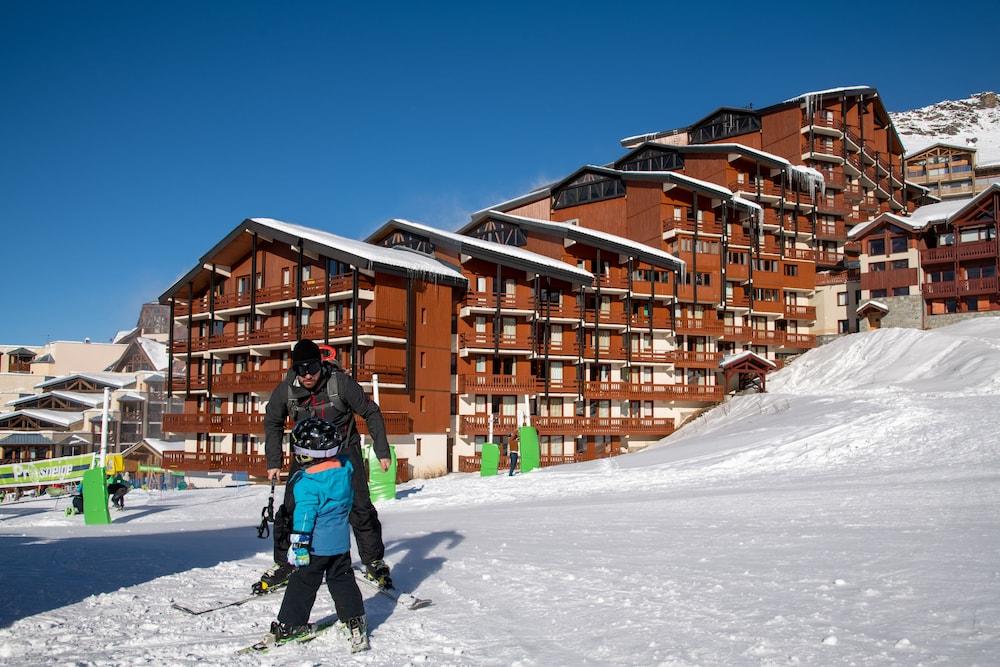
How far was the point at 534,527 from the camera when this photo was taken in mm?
12195

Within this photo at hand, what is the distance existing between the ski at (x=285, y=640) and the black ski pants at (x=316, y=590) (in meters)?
0.10

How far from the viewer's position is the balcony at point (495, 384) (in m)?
43.6

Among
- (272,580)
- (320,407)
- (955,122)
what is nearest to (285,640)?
(320,407)

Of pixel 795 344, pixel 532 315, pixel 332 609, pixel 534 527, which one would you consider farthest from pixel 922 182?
pixel 332 609

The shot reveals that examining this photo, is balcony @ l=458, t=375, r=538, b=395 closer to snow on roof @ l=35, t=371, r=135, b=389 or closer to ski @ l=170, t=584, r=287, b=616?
ski @ l=170, t=584, r=287, b=616

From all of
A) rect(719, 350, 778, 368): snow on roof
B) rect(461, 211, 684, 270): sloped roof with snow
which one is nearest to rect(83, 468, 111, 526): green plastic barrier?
rect(461, 211, 684, 270): sloped roof with snow

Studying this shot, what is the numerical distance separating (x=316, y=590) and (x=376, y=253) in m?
37.1

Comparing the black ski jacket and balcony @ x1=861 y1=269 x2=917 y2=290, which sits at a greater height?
balcony @ x1=861 y1=269 x2=917 y2=290

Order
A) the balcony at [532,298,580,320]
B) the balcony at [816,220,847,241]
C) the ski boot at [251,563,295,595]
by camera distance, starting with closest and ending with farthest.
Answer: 1. the ski boot at [251,563,295,595]
2. the balcony at [532,298,580,320]
3. the balcony at [816,220,847,241]

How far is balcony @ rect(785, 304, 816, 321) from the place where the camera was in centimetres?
5566

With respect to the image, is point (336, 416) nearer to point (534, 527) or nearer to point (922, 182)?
point (534, 527)

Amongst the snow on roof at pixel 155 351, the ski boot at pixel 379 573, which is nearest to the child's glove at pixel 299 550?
the ski boot at pixel 379 573

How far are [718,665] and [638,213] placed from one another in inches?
2044

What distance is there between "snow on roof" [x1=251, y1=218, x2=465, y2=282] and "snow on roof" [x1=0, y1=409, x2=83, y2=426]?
102 ft
